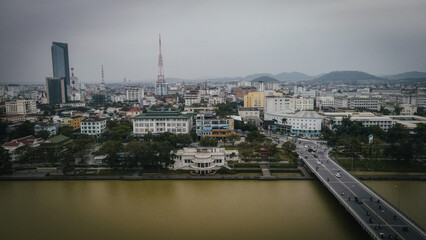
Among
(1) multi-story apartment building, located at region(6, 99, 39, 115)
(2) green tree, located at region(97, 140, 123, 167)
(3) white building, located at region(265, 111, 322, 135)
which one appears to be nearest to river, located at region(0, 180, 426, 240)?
(2) green tree, located at region(97, 140, 123, 167)

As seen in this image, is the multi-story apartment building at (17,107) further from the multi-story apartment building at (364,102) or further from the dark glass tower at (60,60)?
the multi-story apartment building at (364,102)

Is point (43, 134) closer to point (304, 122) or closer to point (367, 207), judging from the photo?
point (304, 122)

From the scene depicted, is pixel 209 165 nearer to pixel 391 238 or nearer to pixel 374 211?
pixel 374 211

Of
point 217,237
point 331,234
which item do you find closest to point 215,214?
point 217,237

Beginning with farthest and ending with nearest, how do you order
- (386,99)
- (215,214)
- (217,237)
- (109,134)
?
(386,99) → (109,134) → (215,214) → (217,237)

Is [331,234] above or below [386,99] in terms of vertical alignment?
below

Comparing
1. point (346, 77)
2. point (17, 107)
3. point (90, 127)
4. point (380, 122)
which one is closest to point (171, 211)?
point (90, 127)

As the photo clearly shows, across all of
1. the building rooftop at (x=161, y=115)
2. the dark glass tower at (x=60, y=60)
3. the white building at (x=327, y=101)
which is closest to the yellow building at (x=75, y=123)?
the building rooftop at (x=161, y=115)

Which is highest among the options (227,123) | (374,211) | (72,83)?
(72,83)

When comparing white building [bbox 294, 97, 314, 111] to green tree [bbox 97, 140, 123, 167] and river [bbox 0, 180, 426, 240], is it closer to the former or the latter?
river [bbox 0, 180, 426, 240]
